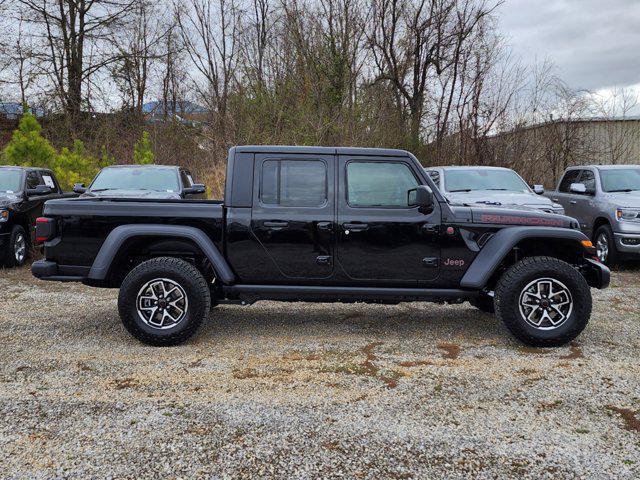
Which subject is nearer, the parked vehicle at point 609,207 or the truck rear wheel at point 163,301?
the truck rear wheel at point 163,301

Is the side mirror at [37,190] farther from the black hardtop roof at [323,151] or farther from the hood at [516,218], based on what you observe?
the hood at [516,218]

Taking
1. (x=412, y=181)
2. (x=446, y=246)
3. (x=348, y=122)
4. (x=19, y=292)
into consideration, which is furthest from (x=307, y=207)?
(x=348, y=122)

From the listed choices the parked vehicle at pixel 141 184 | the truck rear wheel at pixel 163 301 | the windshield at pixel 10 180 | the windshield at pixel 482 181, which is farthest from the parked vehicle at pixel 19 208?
the windshield at pixel 482 181

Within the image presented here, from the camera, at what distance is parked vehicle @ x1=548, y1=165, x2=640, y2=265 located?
8.22 m

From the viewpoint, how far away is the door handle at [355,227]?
4.56 m

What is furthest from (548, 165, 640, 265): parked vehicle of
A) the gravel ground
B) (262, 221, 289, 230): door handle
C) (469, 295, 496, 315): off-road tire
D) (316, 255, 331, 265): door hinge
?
(262, 221, 289, 230): door handle

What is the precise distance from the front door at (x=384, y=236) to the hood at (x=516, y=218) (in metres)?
0.40

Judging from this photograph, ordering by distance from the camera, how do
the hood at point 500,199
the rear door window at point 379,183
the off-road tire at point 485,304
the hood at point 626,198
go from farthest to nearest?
the hood at point 626,198, the hood at point 500,199, the off-road tire at point 485,304, the rear door window at point 379,183

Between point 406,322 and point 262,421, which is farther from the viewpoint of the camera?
point 406,322

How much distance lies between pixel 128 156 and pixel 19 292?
15.0m

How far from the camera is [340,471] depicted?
2637mm

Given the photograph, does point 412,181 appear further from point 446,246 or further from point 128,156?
point 128,156

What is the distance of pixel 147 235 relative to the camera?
4516 mm

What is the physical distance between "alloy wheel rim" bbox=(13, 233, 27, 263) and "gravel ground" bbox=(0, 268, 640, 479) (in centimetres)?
361
